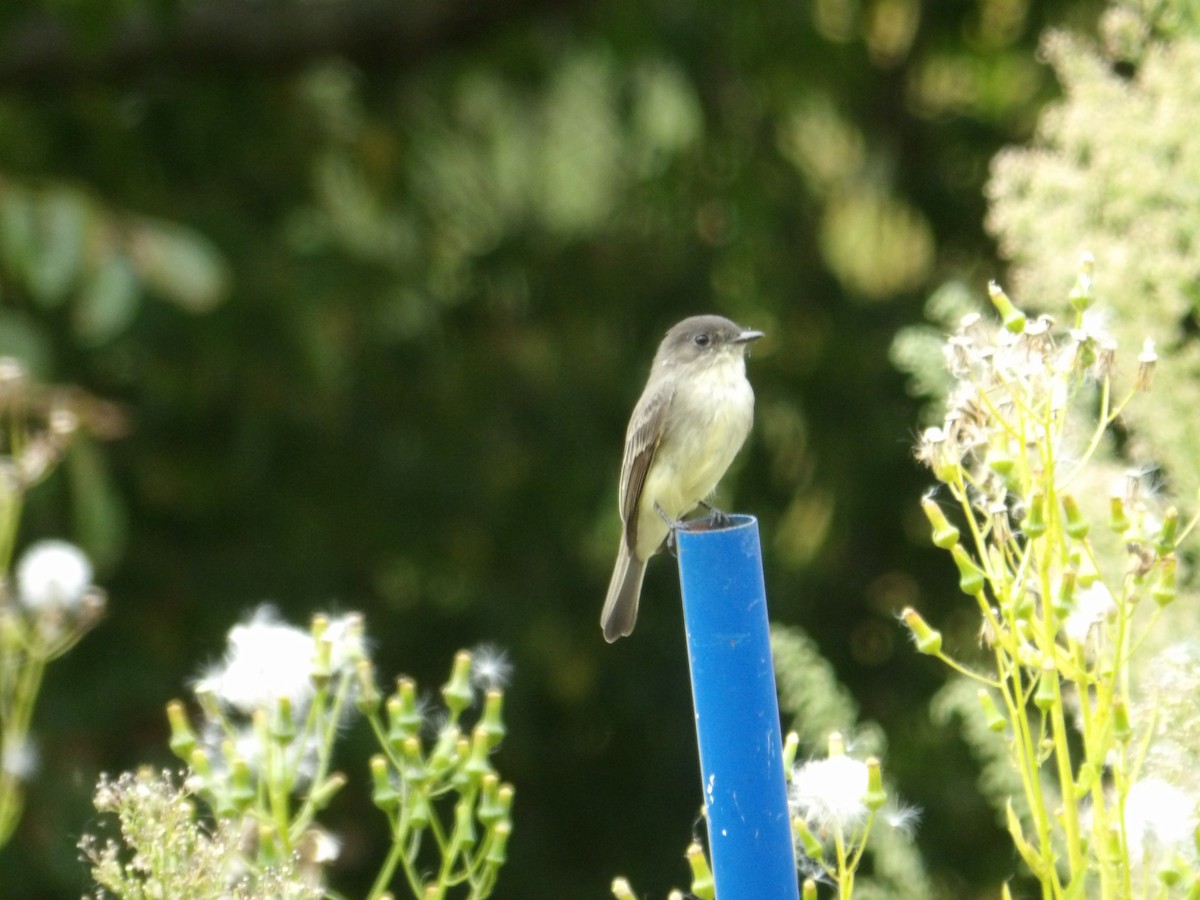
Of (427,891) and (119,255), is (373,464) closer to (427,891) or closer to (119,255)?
(119,255)

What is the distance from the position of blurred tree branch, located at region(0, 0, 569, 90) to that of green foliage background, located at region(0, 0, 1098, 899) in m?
0.01

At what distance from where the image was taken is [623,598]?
338 cm

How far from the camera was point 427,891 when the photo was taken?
1.83 m

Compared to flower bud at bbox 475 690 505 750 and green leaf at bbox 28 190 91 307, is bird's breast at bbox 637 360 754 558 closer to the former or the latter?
flower bud at bbox 475 690 505 750

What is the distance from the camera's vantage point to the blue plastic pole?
1.81m

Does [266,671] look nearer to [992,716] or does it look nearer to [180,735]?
[180,735]

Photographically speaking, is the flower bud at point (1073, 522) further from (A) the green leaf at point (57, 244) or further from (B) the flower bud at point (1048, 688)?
(A) the green leaf at point (57, 244)

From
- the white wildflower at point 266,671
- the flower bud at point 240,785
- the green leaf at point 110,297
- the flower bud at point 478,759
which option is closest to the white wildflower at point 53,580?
the white wildflower at point 266,671

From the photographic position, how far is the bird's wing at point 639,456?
3.56 meters

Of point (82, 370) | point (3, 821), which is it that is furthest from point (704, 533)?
point (82, 370)

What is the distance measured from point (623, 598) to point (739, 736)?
5.12 ft

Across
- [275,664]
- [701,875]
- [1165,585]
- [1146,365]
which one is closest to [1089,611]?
[1165,585]

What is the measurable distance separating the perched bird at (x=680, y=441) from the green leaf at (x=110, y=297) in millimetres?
1479

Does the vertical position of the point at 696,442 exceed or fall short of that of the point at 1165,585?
it exceeds it
